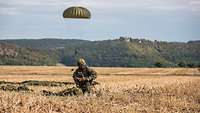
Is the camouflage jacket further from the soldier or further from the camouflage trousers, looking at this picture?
the camouflage trousers

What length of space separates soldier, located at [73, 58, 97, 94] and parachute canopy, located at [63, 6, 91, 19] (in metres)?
7.06

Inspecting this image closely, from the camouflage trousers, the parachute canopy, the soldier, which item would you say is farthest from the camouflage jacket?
the parachute canopy

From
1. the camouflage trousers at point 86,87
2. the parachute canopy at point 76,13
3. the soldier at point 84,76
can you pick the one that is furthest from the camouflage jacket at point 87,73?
the parachute canopy at point 76,13

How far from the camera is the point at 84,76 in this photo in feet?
72.7

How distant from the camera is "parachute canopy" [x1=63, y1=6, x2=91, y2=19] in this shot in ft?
94.7

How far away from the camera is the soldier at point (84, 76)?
21875 mm

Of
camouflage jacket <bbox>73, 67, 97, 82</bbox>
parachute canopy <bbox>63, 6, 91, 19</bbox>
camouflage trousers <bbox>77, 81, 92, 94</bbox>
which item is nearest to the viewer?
camouflage trousers <bbox>77, 81, 92, 94</bbox>

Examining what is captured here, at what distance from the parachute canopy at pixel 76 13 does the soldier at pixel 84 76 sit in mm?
7056

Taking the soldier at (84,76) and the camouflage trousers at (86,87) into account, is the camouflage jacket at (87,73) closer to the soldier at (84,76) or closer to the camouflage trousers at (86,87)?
the soldier at (84,76)

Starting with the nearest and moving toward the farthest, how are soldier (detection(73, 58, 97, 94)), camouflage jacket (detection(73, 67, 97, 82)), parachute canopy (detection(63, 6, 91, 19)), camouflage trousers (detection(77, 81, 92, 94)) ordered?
1. camouflage trousers (detection(77, 81, 92, 94))
2. soldier (detection(73, 58, 97, 94))
3. camouflage jacket (detection(73, 67, 97, 82))
4. parachute canopy (detection(63, 6, 91, 19))

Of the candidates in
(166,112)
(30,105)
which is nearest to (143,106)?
(166,112)

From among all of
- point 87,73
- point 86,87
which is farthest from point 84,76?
point 86,87

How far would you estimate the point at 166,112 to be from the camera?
16844 millimetres

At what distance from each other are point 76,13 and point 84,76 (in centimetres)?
743
